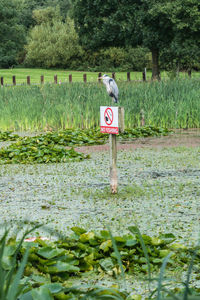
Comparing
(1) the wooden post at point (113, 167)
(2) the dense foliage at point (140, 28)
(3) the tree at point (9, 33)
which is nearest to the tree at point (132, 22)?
(2) the dense foliage at point (140, 28)

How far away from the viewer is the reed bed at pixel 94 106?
1016 cm

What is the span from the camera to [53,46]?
47.8 m

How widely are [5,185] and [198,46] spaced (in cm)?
1899

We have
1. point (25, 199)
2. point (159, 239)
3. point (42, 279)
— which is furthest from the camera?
point (25, 199)

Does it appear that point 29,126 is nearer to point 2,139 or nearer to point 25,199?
point 2,139

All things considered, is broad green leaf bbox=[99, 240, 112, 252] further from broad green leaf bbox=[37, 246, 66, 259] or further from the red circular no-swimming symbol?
the red circular no-swimming symbol

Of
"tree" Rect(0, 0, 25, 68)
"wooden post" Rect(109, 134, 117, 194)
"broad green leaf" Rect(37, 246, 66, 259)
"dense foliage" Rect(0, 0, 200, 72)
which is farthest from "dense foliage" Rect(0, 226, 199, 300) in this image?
"tree" Rect(0, 0, 25, 68)

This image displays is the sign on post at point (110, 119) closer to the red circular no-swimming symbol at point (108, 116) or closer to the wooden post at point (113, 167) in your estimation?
the red circular no-swimming symbol at point (108, 116)

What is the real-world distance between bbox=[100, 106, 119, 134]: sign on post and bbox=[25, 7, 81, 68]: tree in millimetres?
42687

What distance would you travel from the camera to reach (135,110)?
10289 mm

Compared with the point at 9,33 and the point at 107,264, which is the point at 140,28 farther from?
the point at 107,264

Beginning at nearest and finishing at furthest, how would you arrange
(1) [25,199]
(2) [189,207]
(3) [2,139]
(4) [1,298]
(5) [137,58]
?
(4) [1,298]
(2) [189,207]
(1) [25,199]
(3) [2,139]
(5) [137,58]

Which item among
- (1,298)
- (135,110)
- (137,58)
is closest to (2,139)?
(135,110)

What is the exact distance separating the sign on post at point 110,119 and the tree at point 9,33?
3626 cm
